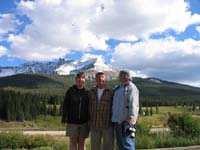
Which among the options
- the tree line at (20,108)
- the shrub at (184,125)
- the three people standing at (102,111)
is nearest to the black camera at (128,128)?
the three people standing at (102,111)

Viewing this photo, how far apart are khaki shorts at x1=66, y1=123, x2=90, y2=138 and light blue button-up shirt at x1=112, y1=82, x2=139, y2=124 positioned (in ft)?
2.46

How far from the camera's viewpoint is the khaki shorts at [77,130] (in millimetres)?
8586

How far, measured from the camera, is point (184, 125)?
603 inches

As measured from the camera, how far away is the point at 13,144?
16156mm

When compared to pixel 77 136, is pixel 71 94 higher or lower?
higher

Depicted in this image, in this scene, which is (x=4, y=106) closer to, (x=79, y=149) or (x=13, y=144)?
(x=13, y=144)

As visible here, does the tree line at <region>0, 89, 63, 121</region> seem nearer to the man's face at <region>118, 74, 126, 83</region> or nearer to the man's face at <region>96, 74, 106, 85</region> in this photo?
the man's face at <region>96, 74, 106, 85</region>

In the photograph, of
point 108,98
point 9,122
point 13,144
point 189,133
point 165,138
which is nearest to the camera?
point 108,98

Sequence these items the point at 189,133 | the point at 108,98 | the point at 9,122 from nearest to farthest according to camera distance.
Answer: the point at 108,98 → the point at 189,133 → the point at 9,122

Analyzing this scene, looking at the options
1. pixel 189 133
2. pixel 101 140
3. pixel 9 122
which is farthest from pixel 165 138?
pixel 9 122

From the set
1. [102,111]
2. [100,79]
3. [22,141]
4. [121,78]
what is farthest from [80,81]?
[22,141]

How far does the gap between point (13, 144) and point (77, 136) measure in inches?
319

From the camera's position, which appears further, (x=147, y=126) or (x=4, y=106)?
(x=4, y=106)

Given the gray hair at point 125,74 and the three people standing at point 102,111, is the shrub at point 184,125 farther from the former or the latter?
the gray hair at point 125,74
